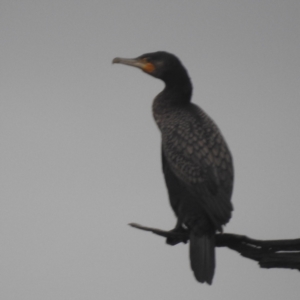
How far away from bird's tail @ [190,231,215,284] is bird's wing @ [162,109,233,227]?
0.16 m

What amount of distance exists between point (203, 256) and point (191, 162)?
2.13 ft

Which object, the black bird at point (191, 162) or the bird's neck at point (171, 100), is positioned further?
the bird's neck at point (171, 100)

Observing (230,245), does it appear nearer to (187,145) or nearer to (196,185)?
(196,185)

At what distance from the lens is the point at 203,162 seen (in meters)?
4.29

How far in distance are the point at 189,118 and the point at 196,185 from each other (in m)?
0.61

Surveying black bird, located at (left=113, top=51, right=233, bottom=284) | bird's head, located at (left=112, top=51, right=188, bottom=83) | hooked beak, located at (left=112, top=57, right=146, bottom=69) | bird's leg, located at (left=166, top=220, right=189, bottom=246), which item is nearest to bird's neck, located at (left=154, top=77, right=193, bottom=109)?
black bird, located at (left=113, top=51, right=233, bottom=284)

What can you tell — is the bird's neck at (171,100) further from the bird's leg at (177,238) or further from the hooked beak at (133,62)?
the bird's leg at (177,238)

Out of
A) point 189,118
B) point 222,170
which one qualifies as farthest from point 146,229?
point 189,118

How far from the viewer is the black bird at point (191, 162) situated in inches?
156

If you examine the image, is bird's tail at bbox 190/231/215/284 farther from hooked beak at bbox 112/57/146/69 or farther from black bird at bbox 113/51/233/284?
hooked beak at bbox 112/57/146/69

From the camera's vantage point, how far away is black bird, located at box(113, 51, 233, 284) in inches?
156

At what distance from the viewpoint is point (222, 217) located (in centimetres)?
387

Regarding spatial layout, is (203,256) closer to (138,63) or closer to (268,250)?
(268,250)

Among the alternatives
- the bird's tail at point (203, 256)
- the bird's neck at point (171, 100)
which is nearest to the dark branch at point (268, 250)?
the bird's tail at point (203, 256)
